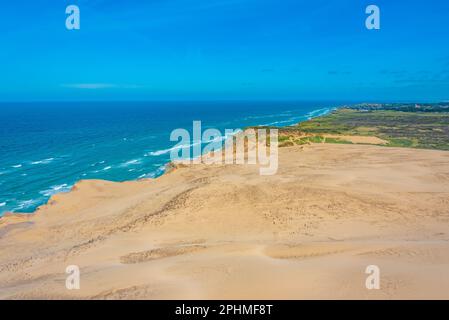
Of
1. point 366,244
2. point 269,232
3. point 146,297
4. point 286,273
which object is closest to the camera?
point 146,297

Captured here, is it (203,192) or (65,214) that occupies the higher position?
(203,192)

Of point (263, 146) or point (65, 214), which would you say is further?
point (263, 146)

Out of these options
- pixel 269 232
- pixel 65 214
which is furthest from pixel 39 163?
pixel 269 232

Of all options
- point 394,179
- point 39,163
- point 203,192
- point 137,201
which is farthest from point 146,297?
point 39,163
